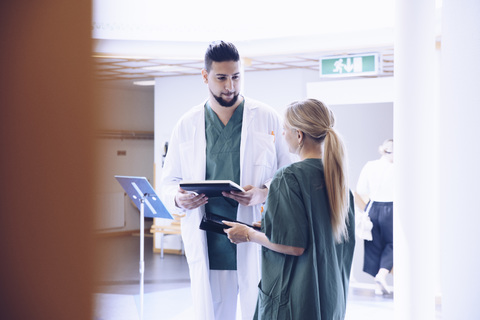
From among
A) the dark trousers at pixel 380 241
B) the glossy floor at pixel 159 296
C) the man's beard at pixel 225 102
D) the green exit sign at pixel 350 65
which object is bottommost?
the glossy floor at pixel 159 296

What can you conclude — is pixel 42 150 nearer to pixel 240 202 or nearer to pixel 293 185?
pixel 293 185

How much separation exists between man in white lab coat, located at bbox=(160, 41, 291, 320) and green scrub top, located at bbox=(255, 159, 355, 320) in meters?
0.48

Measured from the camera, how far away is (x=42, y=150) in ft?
2.32

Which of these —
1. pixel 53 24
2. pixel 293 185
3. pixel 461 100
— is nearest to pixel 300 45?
pixel 461 100

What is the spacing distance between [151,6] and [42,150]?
6.56 meters

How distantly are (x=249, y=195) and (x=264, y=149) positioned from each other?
0.86ft

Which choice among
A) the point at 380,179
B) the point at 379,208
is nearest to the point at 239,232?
the point at 380,179

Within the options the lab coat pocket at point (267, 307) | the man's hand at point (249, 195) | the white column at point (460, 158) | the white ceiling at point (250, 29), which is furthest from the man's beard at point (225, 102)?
the white ceiling at point (250, 29)

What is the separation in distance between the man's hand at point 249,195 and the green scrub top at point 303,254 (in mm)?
379

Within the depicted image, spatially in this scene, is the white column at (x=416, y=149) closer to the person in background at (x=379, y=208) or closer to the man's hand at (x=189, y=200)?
the man's hand at (x=189, y=200)

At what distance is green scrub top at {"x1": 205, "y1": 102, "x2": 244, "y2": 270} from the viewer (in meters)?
2.57

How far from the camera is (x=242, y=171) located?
8.34 ft

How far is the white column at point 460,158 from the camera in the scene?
319 cm

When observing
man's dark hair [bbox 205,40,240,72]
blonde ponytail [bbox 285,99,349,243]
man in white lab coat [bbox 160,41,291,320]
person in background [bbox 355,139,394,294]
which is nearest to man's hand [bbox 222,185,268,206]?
man in white lab coat [bbox 160,41,291,320]
